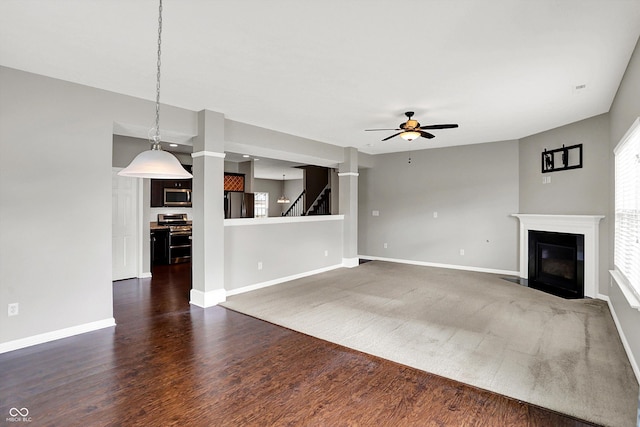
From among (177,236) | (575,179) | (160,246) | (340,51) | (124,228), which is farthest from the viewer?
(177,236)

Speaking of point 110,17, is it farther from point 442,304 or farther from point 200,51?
point 442,304

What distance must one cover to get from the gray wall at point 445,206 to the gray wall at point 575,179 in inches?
15.2

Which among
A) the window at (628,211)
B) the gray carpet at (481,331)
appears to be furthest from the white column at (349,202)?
the window at (628,211)

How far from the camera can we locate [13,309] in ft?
10.3

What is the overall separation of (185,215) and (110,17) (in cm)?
631

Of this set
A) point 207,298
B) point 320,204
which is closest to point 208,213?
point 207,298

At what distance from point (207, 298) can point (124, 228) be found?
9.16 ft

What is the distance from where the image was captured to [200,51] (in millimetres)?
2852

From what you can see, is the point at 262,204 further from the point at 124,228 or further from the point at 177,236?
the point at 124,228

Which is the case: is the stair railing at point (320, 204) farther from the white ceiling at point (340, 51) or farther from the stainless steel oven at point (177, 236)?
the white ceiling at point (340, 51)

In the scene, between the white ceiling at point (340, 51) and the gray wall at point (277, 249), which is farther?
the gray wall at point (277, 249)

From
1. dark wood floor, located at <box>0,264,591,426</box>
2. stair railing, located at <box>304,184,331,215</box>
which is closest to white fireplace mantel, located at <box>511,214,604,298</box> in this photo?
dark wood floor, located at <box>0,264,591,426</box>

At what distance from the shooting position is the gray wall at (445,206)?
6727 millimetres

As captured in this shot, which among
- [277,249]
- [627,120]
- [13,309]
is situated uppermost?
[627,120]
